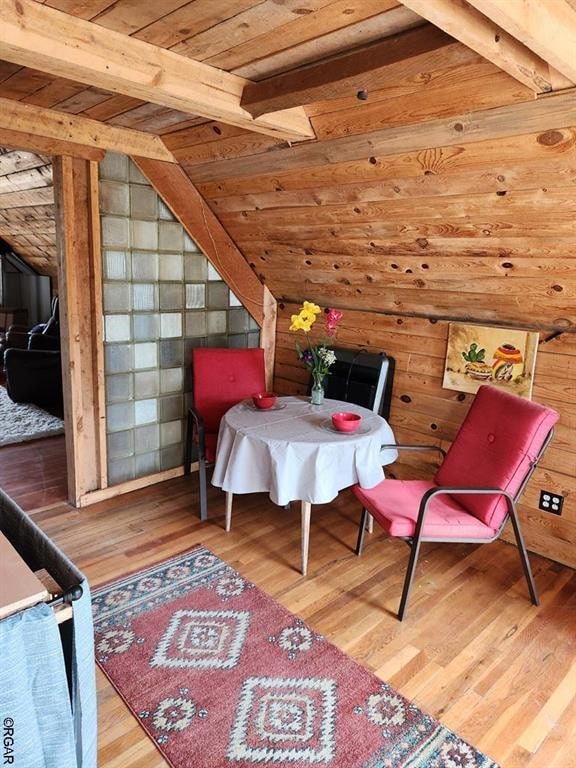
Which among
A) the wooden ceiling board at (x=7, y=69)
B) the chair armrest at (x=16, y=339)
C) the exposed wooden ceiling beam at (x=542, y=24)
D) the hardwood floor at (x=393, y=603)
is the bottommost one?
the hardwood floor at (x=393, y=603)

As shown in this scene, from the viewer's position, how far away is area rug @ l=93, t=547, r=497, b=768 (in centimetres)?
171

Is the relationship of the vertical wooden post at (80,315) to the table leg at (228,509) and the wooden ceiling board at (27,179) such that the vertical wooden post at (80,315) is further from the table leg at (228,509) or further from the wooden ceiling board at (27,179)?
the wooden ceiling board at (27,179)

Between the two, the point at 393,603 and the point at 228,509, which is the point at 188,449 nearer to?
the point at 228,509

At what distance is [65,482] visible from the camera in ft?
12.0

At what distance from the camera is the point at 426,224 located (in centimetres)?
262

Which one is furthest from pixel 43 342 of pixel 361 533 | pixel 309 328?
pixel 361 533

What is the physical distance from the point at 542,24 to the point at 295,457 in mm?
1793

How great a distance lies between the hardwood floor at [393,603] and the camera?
1.82 metres

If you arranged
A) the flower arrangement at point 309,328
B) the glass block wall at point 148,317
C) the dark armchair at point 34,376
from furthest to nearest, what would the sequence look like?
the dark armchair at point 34,376, the glass block wall at point 148,317, the flower arrangement at point 309,328

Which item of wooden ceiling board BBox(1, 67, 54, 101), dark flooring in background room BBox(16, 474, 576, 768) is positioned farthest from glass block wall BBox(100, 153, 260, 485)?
wooden ceiling board BBox(1, 67, 54, 101)

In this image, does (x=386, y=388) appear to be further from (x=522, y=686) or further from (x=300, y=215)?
(x=522, y=686)

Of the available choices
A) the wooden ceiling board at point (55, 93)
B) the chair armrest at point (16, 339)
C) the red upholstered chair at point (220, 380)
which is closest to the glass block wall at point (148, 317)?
the red upholstered chair at point (220, 380)

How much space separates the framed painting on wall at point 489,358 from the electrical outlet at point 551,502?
0.52 m

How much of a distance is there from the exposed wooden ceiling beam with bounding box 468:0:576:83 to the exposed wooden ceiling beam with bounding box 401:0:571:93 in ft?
0.11
